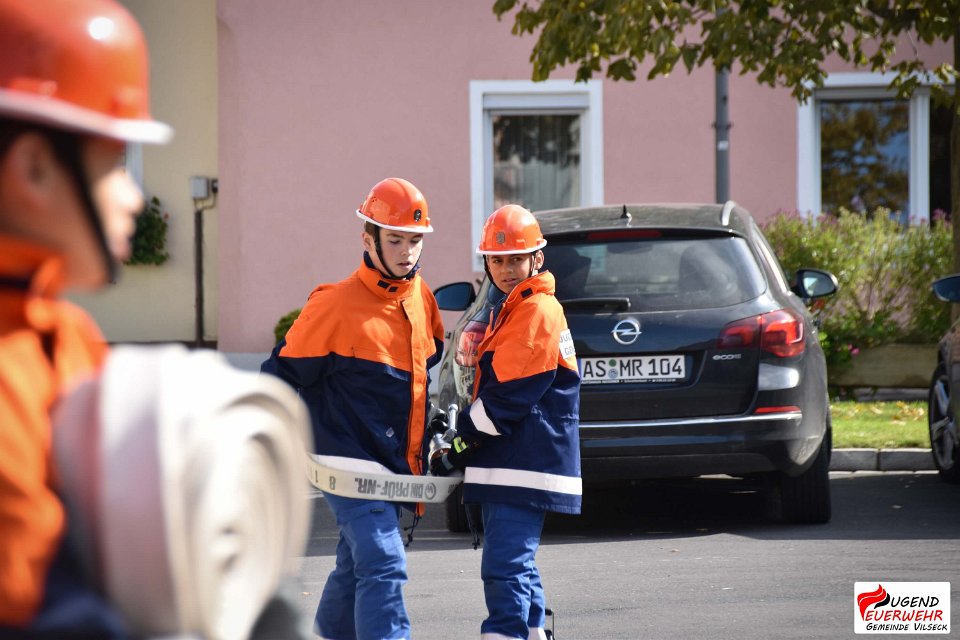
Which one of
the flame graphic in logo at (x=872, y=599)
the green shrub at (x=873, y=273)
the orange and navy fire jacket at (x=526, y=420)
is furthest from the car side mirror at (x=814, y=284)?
the green shrub at (x=873, y=273)

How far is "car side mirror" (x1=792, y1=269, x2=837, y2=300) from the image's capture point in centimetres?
816

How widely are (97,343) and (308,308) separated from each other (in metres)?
3.08

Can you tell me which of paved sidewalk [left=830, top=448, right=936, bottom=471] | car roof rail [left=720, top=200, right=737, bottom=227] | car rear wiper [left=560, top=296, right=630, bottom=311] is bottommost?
paved sidewalk [left=830, top=448, right=936, bottom=471]

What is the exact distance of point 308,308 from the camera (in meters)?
4.61

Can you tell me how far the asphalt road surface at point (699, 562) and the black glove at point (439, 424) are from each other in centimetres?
114

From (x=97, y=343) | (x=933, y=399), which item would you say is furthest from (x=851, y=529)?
(x=97, y=343)

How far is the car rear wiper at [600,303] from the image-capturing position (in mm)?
7125

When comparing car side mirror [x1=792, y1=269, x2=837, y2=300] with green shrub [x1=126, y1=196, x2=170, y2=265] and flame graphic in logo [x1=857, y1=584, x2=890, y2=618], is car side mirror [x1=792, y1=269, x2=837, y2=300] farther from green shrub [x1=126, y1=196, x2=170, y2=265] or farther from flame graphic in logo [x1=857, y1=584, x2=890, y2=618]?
green shrub [x1=126, y1=196, x2=170, y2=265]

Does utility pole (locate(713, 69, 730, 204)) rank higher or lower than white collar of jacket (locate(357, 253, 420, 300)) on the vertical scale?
higher

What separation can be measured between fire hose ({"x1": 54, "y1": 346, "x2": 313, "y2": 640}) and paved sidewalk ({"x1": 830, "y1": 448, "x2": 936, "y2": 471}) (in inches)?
339

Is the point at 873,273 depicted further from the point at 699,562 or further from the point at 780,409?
the point at 699,562

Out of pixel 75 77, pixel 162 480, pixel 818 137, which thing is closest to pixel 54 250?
pixel 75 77

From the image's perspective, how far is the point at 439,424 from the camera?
4660mm

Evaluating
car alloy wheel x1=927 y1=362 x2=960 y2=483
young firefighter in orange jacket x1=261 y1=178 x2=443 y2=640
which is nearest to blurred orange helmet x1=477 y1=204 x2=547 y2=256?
young firefighter in orange jacket x1=261 y1=178 x2=443 y2=640
